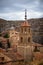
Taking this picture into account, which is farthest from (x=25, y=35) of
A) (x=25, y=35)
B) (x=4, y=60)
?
(x=4, y=60)

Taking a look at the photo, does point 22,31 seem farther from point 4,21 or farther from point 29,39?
point 4,21

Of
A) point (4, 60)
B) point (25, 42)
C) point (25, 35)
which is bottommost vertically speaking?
point (4, 60)

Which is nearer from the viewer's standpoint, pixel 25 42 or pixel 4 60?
pixel 4 60

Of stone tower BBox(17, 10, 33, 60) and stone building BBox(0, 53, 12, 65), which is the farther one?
stone tower BBox(17, 10, 33, 60)

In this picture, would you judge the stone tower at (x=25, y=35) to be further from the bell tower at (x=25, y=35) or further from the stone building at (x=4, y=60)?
the stone building at (x=4, y=60)

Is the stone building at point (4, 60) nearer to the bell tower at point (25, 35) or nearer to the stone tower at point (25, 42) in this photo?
the stone tower at point (25, 42)

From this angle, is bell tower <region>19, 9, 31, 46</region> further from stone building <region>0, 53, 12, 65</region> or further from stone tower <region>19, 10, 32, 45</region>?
stone building <region>0, 53, 12, 65</region>

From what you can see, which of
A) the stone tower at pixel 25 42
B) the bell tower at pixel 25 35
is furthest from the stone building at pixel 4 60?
the bell tower at pixel 25 35

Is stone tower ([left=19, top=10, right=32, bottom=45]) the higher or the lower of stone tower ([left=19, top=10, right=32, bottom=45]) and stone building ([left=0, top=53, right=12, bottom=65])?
the higher

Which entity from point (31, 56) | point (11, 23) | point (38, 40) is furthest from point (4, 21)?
point (31, 56)

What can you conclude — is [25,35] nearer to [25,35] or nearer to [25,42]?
→ [25,35]

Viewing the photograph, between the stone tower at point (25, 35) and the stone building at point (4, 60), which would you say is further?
the stone tower at point (25, 35)

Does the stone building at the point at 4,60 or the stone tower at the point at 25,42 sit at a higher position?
the stone tower at the point at 25,42

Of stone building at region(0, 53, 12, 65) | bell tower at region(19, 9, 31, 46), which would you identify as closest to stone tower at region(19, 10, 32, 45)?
bell tower at region(19, 9, 31, 46)
